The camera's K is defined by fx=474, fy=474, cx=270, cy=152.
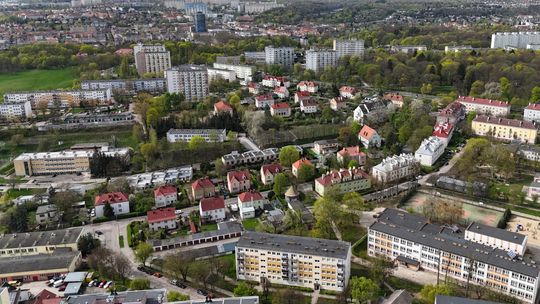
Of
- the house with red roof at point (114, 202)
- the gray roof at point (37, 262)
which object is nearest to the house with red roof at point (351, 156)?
the house with red roof at point (114, 202)

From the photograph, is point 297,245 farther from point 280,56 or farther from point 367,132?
point 280,56

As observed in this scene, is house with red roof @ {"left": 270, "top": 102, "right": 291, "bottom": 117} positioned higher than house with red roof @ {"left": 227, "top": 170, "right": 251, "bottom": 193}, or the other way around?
house with red roof @ {"left": 270, "top": 102, "right": 291, "bottom": 117}

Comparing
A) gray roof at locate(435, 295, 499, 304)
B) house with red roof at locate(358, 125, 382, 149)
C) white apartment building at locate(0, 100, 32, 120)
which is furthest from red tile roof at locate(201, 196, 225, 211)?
white apartment building at locate(0, 100, 32, 120)

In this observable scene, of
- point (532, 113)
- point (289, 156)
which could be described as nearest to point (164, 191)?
point (289, 156)

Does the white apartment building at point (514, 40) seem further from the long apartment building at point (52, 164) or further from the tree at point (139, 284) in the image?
the tree at point (139, 284)

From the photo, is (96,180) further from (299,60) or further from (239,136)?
(299,60)

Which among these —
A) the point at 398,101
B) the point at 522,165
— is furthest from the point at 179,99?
the point at 522,165

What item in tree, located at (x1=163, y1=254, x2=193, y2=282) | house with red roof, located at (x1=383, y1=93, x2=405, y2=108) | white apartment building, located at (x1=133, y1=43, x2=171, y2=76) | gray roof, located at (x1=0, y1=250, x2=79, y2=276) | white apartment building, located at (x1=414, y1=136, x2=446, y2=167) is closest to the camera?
tree, located at (x1=163, y1=254, x2=193, y2=282)

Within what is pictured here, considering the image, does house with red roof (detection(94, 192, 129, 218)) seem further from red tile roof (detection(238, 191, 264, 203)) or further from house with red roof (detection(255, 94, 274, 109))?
house with red roof (detection(255, 94, 274, 109))
